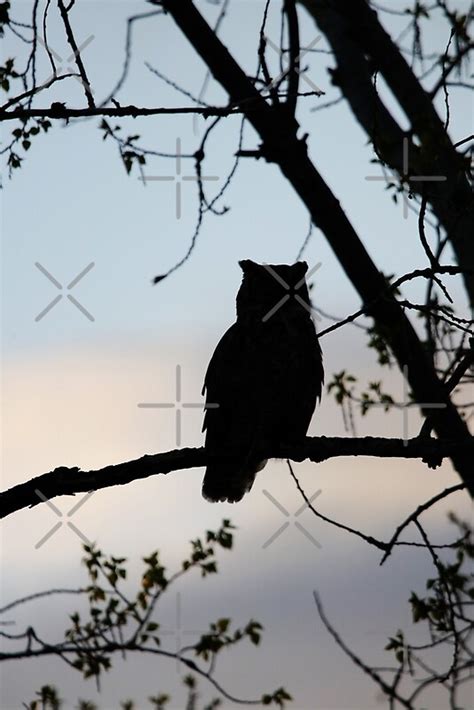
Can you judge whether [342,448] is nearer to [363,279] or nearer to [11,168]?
[11,168]

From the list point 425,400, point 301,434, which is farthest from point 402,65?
point 301,434

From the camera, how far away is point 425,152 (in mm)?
4516

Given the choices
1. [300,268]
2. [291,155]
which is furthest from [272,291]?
[291,155]

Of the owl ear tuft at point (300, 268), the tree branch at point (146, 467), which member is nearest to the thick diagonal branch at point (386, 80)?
the owl ear tuft at point (300, 268)

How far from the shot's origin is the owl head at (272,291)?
6121 mm

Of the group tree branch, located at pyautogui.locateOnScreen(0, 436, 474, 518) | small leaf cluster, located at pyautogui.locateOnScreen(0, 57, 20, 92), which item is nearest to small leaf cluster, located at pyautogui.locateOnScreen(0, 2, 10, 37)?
small leaf cluster, located at pyautogui.locateOnScreen(0, 57, 20, 92)

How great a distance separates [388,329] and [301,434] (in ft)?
2.77

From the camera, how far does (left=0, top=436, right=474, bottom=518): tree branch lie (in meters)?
4.43

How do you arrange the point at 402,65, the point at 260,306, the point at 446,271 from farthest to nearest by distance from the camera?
the point at 402,65 < the point at 260,306 < the point at 446,271

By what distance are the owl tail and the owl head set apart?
2.97 ft

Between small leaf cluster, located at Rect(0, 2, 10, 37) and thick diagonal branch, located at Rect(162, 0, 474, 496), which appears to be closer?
small leaf cluster, located at Rect(0, 2, 10, 37)

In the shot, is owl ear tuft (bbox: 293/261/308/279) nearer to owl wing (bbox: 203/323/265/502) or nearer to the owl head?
the owl head

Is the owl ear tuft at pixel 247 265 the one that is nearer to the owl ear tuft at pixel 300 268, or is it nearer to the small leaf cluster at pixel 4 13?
the owl ear tuft at pixel 300 268

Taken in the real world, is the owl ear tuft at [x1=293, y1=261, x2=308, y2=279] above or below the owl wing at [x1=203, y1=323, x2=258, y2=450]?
above
